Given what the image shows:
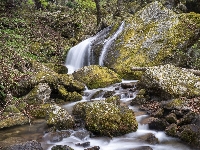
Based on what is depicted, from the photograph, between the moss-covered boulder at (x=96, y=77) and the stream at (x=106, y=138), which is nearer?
the stream at (x=106, y=138)

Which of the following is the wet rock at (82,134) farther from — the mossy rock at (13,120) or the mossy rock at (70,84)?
the mossy rock at (70,84)

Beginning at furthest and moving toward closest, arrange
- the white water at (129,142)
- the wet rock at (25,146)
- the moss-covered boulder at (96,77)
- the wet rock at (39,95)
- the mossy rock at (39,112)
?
the moss-covered boulder at (96,77) → the wet rock at (39,95) → the mossy rock at (39,112) → the white water at (129,142) → the wet rock at (25,146)

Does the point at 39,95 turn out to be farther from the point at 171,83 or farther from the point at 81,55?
the point at 81,55

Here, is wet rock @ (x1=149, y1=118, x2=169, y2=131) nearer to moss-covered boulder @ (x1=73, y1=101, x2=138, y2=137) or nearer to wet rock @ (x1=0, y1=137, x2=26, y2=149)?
moss-covered boulder @ (x1=73, y1=101, x2=138, y2=137)

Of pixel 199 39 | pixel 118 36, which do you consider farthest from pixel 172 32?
pixel 118 36

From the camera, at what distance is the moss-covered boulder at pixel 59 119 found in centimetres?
676

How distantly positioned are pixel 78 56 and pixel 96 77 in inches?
158

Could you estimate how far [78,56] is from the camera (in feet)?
49.0

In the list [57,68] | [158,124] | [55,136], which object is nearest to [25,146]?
[55,136]

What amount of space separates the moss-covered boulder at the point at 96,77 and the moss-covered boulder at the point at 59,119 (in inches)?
158

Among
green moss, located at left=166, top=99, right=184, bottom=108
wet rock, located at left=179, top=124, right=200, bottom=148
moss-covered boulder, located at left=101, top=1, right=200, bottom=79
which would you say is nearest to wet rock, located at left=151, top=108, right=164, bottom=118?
green moss, located at left=166, top=99, right=184, bottom=108

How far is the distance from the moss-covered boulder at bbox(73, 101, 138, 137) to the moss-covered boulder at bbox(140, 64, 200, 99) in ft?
7.18

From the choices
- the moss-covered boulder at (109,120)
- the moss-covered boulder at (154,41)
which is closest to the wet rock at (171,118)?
the moss-covered boulder at (109,120)

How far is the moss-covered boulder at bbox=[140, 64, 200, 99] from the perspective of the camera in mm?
8078
